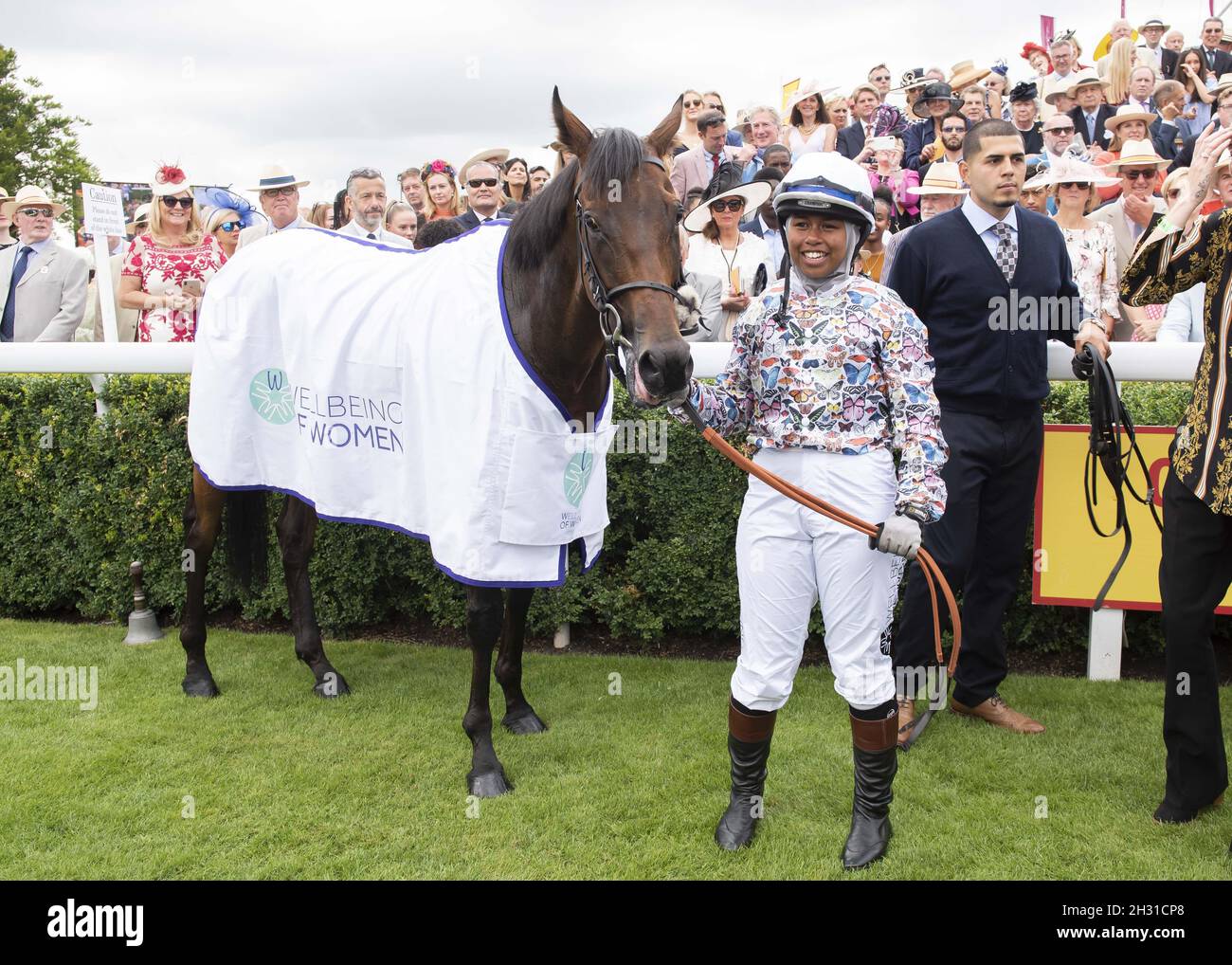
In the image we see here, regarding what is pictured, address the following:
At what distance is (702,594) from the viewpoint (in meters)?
4.73

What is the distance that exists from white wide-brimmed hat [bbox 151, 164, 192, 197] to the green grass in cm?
313

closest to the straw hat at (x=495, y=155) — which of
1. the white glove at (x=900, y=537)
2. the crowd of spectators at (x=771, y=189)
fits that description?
the crowd of spectators at (x=771, y=189)

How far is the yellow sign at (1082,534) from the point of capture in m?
4.22

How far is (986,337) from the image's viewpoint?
364cm

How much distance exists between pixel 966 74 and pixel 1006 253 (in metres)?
7.67

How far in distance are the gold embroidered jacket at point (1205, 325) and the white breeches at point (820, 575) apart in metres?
0.97

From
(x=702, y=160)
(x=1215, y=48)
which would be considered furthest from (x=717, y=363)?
(x=1215, y=48)

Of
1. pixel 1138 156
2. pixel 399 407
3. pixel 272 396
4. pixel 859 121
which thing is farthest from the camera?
pixel 859 121

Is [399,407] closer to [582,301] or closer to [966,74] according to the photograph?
[582,301]

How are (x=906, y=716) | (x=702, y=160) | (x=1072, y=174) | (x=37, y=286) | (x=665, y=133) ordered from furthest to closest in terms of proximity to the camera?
(x=702, y=160), (x=37, y=286), (x=1072, y=174), (x=906, y=716), (x=665, y=133)

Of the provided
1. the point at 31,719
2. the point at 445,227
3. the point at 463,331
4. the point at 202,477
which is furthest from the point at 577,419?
the point at 31,719

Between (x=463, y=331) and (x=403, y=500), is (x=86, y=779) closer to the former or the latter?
(x=403, y=500)
